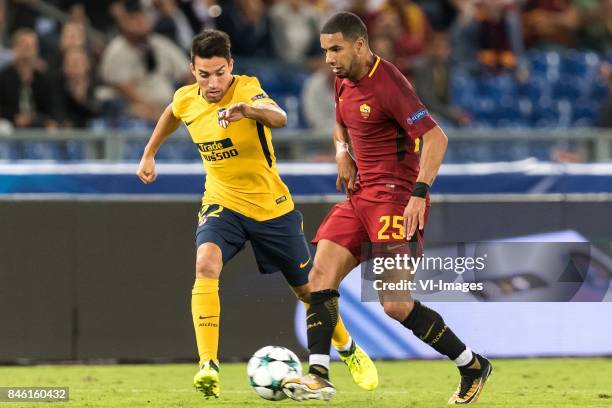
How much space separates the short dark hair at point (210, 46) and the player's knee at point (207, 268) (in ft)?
3.83

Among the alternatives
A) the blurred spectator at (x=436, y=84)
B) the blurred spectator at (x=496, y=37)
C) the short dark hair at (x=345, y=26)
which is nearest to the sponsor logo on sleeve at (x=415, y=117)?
the short dark hair at (x=345, y=26)

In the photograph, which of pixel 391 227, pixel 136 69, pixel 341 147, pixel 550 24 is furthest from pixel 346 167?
pixel 550 24

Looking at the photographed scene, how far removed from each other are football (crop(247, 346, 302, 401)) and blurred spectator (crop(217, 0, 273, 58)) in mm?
8071

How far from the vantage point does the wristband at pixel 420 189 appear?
23.2 feet

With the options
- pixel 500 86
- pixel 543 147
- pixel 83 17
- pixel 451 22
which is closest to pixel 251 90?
pixel 543 147

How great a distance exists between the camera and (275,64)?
1518 centimetres

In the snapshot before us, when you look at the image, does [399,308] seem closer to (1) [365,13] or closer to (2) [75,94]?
(2) [75,94]

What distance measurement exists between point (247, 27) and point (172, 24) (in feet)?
3.45

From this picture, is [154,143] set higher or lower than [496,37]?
lower

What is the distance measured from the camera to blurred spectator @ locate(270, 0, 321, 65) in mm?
15555

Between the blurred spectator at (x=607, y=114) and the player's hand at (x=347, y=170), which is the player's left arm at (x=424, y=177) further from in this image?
the blurred spectator at (x=607, y=114)

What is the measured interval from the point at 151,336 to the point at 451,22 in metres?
8.55

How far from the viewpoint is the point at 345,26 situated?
7230 millimetres

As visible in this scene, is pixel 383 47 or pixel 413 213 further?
pixel 383 47
